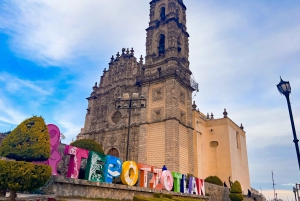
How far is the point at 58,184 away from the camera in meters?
10.2

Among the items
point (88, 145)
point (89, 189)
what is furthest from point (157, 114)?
point (89, 189)

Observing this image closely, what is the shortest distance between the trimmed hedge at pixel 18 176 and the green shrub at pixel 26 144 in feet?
1.31

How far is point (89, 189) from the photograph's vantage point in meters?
11.4

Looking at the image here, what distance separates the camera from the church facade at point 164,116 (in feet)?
86.3

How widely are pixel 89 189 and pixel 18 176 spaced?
403 centimetres

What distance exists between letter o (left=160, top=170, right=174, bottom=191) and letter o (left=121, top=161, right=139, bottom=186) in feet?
8.68

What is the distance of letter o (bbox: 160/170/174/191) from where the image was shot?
16748 mm

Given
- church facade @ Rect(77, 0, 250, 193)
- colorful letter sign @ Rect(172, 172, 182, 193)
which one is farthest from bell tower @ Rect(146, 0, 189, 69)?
colorful letter sign @ Rect(172, 172, 182, 193)

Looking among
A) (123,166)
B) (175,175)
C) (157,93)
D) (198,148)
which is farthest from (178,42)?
(123,166)

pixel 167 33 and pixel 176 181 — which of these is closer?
pixel 176 181

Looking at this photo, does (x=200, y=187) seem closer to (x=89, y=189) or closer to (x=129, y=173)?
(x=129, y=173)

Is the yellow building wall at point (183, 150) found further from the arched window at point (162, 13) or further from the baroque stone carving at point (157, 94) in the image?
the arched window at point (162, 13)

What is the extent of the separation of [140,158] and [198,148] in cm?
759

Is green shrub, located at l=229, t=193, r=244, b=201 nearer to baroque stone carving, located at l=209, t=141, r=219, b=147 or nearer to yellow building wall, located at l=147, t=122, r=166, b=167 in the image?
yellow building wall, located at l=147, t=122, r=166, b=167
